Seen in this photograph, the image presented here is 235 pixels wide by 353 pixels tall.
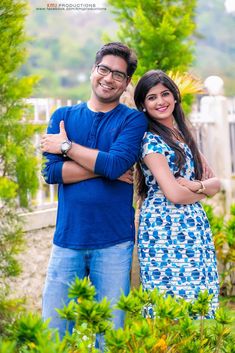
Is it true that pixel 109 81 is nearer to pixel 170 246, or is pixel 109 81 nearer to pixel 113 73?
pixel 113 73

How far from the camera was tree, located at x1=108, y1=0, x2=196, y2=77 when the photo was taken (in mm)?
7594

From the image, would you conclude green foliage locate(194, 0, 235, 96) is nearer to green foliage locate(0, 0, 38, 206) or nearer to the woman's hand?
green foliage locate(0, 0, 38, 206)

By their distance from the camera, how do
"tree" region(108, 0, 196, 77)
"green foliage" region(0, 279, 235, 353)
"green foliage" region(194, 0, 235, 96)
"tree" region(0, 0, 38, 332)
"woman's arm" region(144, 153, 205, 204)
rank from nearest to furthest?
1. "green foliage" region(0, 279, 235, 353)
2. "woman's arm" region(144, 153, 205, 204)
3. "tree" region(0, 0, 38, 332)
4. "tree" region(108, 0, 196, 77)
5. "green foliage" region(194, 0, 235, 96)

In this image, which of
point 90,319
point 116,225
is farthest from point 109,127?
point 90,319

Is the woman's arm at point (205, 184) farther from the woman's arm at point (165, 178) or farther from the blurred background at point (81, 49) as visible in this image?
the blurred background at point (81, 49)

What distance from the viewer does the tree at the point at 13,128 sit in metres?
4.09

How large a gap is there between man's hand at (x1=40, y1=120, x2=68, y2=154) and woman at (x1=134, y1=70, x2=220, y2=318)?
476 millimetres

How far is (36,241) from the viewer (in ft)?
21.1

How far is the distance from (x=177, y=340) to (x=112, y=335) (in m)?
0.53

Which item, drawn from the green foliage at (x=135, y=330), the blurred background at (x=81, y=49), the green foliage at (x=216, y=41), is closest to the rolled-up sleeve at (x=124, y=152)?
the green foliage at (x=135, y=330)

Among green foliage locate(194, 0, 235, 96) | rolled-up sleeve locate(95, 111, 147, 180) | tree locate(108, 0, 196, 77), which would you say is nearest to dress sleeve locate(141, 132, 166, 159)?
rolled-up sleeve locate(95, 111, 147, 180)

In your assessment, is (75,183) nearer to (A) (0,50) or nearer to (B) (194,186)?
(B) (194,186)

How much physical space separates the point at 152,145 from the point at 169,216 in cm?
40

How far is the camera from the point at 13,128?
412 cm
